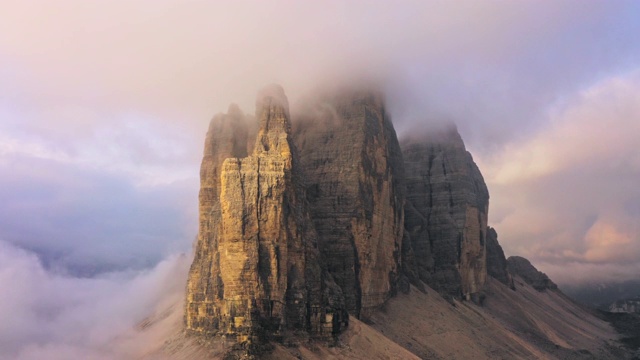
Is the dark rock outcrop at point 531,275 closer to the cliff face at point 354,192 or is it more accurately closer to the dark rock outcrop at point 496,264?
the dark rock outcrop at point 496,264

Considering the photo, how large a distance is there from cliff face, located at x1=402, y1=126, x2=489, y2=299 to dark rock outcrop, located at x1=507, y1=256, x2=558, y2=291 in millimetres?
53979

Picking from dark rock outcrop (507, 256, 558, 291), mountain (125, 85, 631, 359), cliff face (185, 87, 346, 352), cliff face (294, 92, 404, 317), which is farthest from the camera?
dark rock outcrop (507, 256, 558, 291)

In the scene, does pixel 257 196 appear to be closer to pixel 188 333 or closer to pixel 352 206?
pixel 188 333

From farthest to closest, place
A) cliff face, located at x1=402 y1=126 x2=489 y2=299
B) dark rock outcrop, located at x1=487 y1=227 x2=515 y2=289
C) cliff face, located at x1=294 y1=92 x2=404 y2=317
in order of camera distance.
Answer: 1. dark rock outcrop, located at x1=487 y1=227 x2=515 y2=289
2. cliff face, located at x1=402 y1=126 x2=489 y2=299
3. cliff face, located at x1=294 y1=92 x2=404 y2=317

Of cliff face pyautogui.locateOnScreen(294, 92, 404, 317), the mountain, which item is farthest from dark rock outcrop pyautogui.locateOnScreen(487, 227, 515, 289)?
cliff face pyautogui.locateOnScreen(294, 92, 404, 317)

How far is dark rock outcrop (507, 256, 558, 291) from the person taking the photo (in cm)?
18500

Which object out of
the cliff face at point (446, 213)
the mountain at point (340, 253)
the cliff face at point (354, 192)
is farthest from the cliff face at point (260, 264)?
the cliff face at point (446, 213)

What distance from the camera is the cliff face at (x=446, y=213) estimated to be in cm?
12119

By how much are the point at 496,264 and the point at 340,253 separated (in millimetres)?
86412

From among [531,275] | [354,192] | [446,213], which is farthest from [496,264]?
[354,192]

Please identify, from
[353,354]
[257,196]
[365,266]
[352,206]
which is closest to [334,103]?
[352,206]

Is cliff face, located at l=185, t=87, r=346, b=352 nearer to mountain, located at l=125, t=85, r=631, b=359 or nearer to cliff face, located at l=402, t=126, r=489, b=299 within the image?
mountain, located at l=125, t=85, r=631, b=359

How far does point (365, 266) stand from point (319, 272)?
18.2m

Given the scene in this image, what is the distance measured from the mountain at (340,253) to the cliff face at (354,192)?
0.19 m
